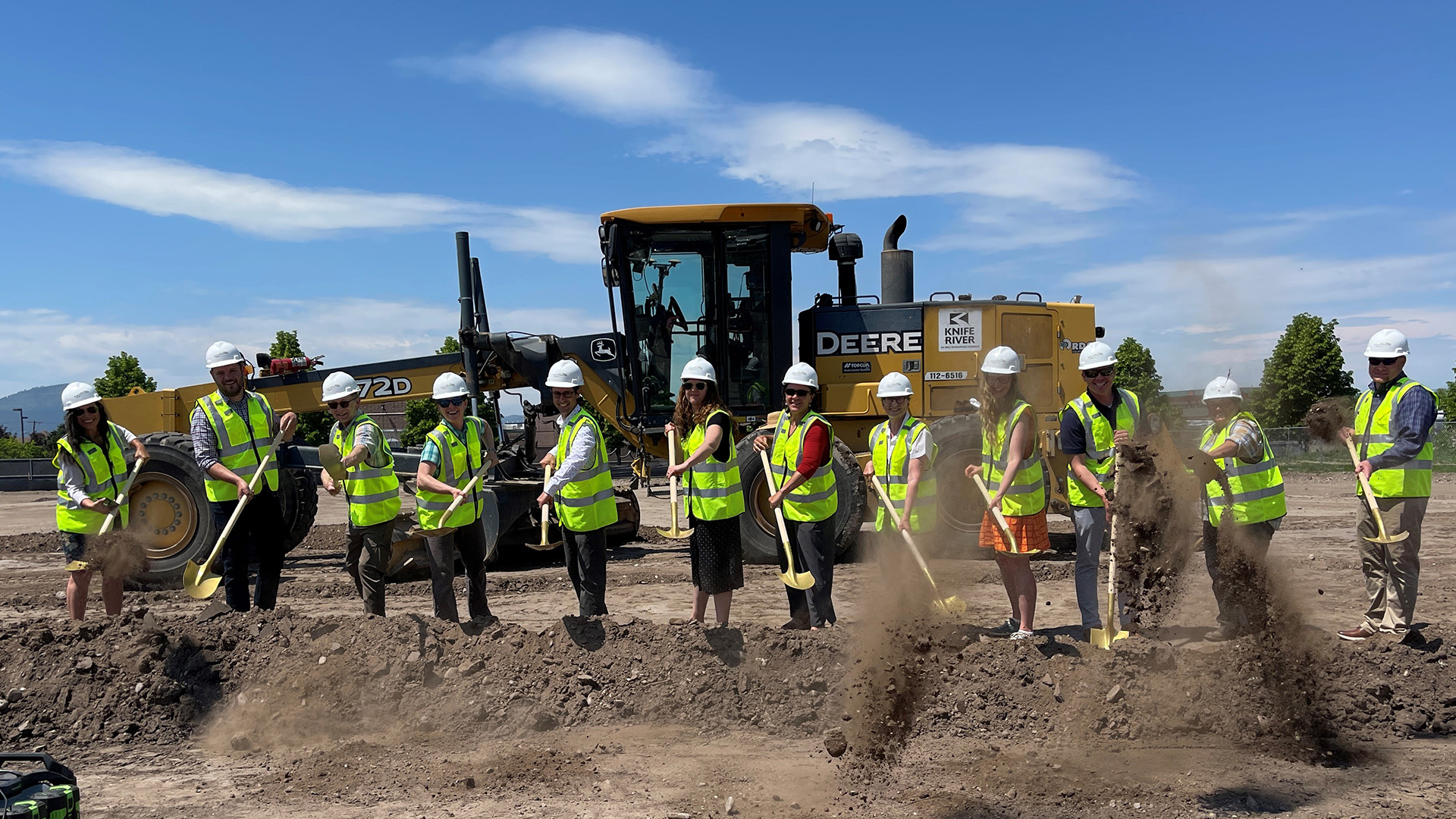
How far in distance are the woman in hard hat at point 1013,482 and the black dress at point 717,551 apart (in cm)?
143

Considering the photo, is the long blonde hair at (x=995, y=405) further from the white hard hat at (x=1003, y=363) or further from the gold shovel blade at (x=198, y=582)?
the gold shovel blade at (x=198, y=582)

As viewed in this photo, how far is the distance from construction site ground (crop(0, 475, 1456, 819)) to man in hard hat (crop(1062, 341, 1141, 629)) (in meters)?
0.70

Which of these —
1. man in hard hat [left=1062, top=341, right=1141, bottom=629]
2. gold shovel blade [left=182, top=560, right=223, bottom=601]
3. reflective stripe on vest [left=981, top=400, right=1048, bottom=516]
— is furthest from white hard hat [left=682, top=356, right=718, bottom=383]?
gold shovel blade [left=182, top=560, right=223, bottom=601]

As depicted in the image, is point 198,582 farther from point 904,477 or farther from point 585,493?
point 904,477

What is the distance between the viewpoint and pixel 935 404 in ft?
34.6

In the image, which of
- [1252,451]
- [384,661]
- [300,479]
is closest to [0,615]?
[300,479]

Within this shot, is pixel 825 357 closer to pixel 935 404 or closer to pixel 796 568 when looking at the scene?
pixel 935 404

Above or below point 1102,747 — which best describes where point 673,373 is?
above

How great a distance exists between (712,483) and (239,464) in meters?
2.94

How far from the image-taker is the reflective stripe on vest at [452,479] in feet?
19.8

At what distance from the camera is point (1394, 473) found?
5914 mm

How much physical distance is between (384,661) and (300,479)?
5.27 m

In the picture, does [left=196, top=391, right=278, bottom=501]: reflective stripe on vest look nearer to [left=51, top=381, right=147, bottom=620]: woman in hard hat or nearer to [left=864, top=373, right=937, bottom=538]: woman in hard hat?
[left=51, top=381, right=147, bottom=620]: woman in hard hat

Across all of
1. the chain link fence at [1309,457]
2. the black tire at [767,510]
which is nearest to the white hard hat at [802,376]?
the black tire at [767,510]
